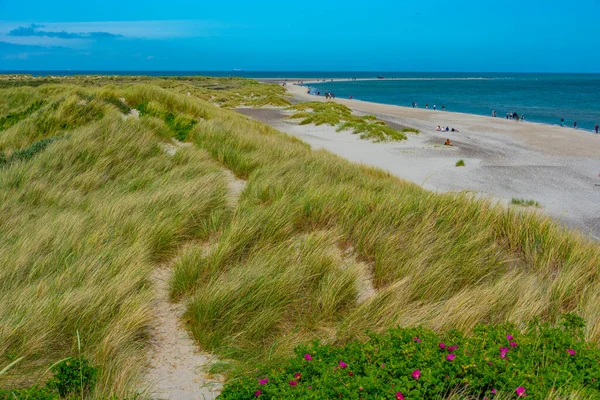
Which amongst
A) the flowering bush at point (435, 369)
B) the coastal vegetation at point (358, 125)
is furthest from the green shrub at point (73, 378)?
the coastal vegetation at point (358, 125)

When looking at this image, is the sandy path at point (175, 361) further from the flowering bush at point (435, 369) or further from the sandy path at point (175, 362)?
the flowering bush at point (435, 369)

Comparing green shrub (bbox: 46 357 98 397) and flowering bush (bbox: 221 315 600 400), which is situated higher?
flowering bush (bbox: 221 315 600 400)

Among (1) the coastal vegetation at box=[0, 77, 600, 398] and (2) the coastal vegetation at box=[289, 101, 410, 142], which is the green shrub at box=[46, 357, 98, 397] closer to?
(1) the coastal vegetation at box=[0, 77, 600, 398]

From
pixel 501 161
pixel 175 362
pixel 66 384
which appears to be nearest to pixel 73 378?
pixel 66 384

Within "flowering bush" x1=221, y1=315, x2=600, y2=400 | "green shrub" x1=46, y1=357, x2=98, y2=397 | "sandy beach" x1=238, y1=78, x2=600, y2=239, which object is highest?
"flowering bush" x1=221, y1=315, x2=600, y2=400

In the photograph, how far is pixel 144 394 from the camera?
2.51 m

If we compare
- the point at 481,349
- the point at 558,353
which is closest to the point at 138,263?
the point at 481,349

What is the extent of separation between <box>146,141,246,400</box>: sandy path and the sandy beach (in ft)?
20.2

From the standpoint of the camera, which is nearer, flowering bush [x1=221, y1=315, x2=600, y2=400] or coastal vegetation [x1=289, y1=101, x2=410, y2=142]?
flowering bush [x1=221, y1=315, x2=600, y2=400]

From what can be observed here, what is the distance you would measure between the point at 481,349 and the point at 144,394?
1.88 m

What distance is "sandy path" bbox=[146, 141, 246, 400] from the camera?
2684mm

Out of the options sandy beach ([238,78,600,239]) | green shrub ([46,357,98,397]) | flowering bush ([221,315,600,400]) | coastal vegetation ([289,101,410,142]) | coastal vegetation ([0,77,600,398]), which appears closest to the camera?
flowering bush ([221,315,600,400])

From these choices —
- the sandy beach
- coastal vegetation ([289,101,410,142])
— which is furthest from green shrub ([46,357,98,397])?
coastal vegetation ([289,101,410,142])

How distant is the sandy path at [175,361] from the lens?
2684 mm
